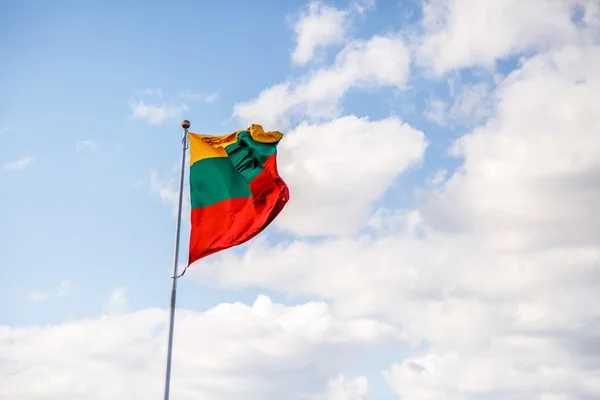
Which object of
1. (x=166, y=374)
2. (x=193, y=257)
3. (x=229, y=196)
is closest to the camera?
(x=166, y=374)

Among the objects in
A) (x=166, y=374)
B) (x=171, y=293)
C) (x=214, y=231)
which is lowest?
(x=166, y=374)

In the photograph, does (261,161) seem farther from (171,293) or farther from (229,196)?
(171,293)

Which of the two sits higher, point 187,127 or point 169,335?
point 187,127

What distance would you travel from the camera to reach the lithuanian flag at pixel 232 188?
36.0 meters

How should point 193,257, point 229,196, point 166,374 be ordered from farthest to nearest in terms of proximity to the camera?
point 229,196
point 193,257
point 166,374

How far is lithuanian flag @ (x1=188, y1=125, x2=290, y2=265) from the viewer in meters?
36.0

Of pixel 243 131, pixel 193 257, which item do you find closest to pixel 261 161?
pixel 243 131

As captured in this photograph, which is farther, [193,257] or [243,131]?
[243,131]

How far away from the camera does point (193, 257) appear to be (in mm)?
34875

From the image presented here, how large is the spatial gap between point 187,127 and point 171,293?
29.6ft

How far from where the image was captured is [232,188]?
37.8m

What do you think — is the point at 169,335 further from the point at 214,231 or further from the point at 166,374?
the point at 214,231

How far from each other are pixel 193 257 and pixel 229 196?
13.9 ft

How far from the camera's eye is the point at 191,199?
37.0 m
